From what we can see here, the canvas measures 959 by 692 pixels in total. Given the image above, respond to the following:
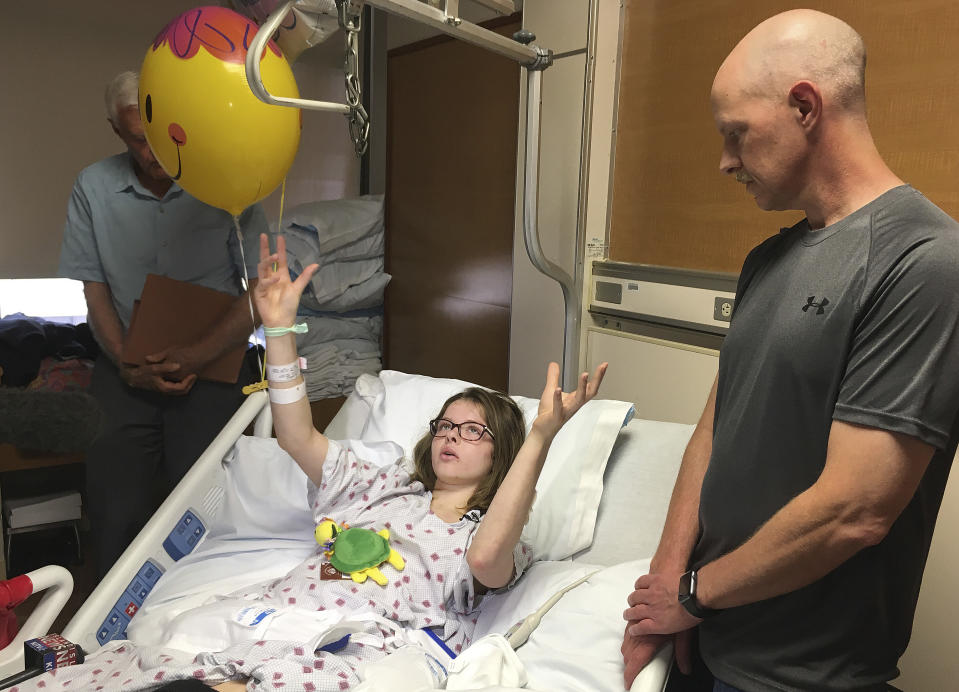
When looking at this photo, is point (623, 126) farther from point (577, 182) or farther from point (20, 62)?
point (20, 62)

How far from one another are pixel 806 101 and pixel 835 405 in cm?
38

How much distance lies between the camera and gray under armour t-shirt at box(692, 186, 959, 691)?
84 centimetres

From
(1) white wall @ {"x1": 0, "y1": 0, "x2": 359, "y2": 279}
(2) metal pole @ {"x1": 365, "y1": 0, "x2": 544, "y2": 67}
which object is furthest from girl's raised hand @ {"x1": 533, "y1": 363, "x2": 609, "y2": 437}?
(1) white wall @ {"x1": 0, "y1": 0, "x2": 359, "y2": 279}

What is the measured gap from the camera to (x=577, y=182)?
8.19ft

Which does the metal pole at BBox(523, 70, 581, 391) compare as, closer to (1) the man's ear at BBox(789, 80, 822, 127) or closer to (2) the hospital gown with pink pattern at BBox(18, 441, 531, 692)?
(2) the hospital gown with pink pattern at BBox(18, 441, 531, 692)

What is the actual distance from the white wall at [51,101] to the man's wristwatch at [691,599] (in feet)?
8.81

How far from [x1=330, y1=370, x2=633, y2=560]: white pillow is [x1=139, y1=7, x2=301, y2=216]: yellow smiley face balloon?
28.0 inches

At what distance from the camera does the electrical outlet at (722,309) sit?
6.79ft

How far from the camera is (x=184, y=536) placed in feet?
5.57

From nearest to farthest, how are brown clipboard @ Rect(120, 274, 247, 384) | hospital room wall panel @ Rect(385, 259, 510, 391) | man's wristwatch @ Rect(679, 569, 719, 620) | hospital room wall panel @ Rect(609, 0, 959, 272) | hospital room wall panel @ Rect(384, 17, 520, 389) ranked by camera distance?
man's wristwatch @ Rect(679, 569, 719, 620) → hospital room wall panel @ Rect(609, 0, 959, 272) → brown clipboard @ Rect(120, 274, 247, 384) → hospital room wall panel @ Rect(384, 17, 520, 389) → hospital room wall panel @ Rect(385, 259, 510, 391)

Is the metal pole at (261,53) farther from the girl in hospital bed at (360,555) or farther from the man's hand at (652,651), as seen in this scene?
the man's hand at (652,651)

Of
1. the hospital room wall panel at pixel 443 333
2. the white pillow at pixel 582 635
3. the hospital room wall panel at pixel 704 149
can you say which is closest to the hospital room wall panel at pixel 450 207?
the hospital room wall panel at pixel 443 333

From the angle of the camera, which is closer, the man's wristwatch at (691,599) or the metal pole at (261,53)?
the man's wristwatch at (691,599)

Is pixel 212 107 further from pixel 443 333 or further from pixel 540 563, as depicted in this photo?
pixel 443 333
